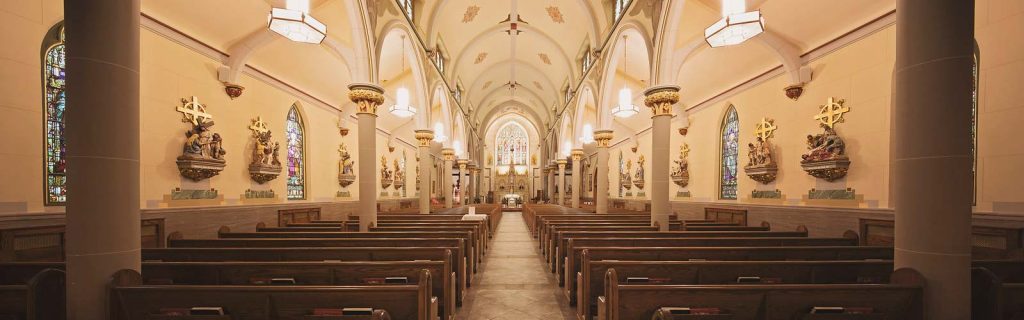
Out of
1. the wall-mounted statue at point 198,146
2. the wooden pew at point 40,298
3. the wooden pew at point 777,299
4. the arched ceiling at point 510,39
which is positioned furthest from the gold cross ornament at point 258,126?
the wooden pew at point 777,299

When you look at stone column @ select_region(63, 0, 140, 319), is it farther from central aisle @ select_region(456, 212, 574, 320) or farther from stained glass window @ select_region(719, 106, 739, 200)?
stained glass window @ select_region(719, 106, 739, 200)

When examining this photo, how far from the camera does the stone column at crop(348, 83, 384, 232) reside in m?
8.30

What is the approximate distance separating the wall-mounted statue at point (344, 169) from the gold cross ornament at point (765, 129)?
1163 cm

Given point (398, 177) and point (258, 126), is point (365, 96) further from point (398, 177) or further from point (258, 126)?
point (398, 177)

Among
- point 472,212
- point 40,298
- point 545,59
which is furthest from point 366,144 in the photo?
point 545,59

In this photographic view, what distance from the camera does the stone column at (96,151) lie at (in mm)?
2904

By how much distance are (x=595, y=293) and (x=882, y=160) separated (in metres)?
5.73

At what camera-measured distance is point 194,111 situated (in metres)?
7.39

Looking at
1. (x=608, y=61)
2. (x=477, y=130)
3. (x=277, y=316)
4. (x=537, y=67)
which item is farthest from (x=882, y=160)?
(x=477, y=130)

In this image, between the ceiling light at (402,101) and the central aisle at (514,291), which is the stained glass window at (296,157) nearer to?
the ceiling light at (402,101)

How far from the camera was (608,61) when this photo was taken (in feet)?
41.7

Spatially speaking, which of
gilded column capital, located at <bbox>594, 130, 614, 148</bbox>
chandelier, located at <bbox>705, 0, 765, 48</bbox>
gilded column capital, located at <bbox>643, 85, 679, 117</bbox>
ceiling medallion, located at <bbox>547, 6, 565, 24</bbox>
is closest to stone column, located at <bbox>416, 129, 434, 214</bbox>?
gilded column capital, located at <bbox>594, 130, 614, 148</bbox>

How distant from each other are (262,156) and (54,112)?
13.0 feet

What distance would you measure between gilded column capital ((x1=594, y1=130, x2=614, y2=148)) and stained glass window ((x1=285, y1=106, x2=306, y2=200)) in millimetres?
9259
